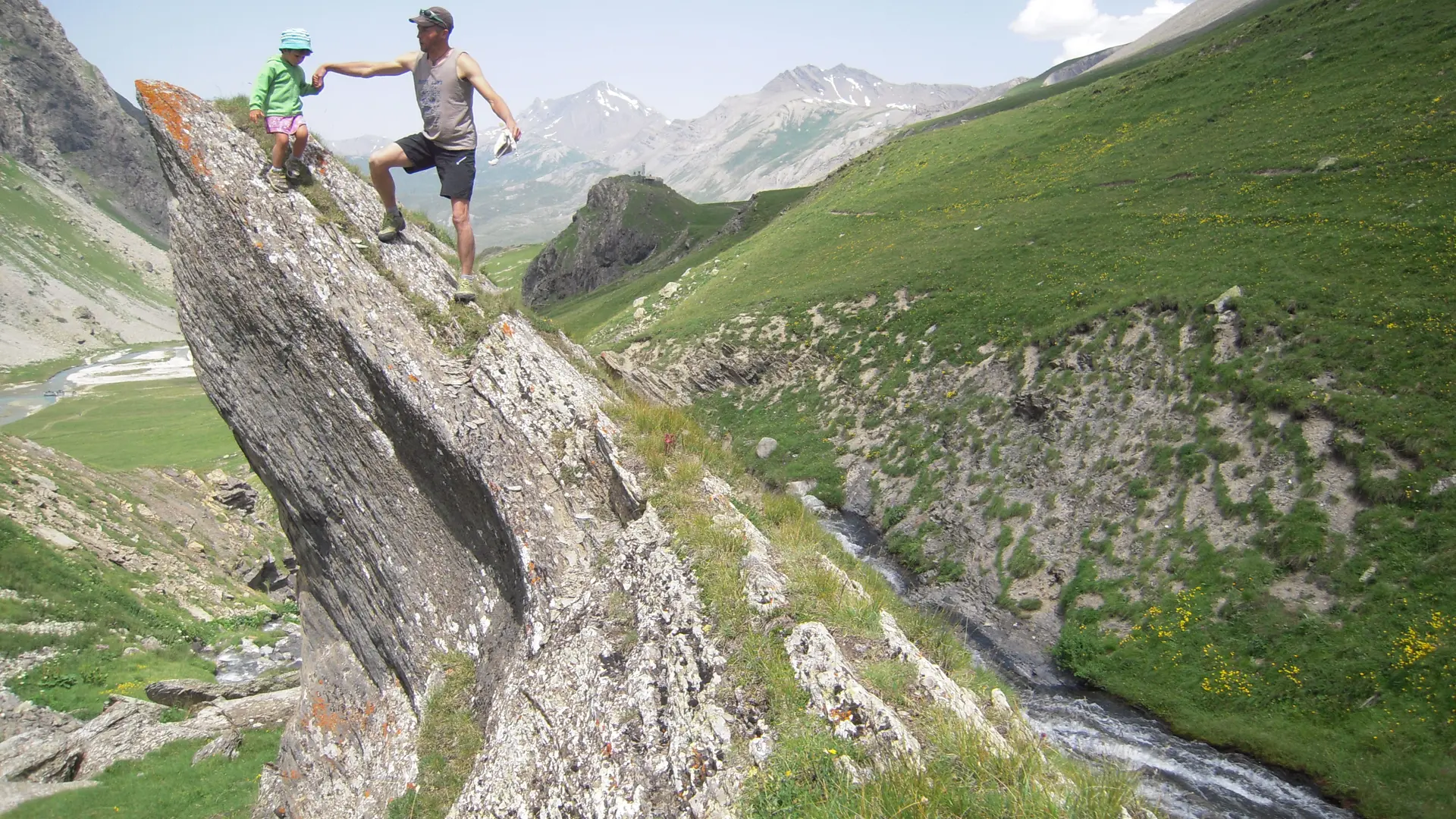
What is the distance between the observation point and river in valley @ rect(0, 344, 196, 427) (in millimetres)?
112562

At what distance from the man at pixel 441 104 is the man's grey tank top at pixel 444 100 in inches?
0.5

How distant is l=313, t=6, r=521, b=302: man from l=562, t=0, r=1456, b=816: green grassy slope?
22914mm

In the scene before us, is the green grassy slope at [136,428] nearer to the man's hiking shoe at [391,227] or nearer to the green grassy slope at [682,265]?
the green grassy slope at [682,265]

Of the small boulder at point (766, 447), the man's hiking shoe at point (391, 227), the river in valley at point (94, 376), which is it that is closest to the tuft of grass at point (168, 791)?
the man's hiking shoe at point (391, 227)

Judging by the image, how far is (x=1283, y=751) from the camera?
691 inches

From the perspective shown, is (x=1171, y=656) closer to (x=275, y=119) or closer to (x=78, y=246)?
(x=275, y=119)

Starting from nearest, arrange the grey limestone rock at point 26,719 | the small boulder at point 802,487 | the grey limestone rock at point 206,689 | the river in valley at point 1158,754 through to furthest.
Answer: the river in valley at point 1158,754 → the grey limestone rock at point 26,719 → the grey limestone rock at point 206,689 → the small boulder at point 802,487

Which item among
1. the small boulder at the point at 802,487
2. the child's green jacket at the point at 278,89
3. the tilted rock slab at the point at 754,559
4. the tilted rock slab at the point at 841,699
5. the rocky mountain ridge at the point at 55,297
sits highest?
the rocky mountain ridge at the point at 55,297

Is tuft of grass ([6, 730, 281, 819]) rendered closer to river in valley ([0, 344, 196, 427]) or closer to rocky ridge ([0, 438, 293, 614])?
rocky ridge ([0, 438, 293, 614])

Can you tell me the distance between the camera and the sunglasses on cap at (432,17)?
10.7m

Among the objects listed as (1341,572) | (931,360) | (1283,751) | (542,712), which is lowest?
(1283,751)


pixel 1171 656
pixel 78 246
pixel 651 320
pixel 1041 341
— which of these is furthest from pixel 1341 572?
pixel 78 246

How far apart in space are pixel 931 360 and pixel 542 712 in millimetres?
32390

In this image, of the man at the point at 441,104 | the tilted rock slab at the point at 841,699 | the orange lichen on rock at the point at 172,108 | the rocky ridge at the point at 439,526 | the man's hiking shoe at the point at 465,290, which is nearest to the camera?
the tilted rock slab at the point at 841,699
